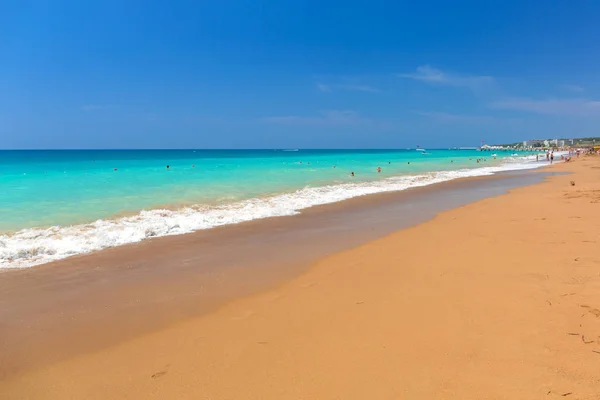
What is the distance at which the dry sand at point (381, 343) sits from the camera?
2.92 m

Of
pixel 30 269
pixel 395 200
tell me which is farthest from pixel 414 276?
pixel 395 200

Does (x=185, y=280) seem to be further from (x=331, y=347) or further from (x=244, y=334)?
(x=331, y=347)

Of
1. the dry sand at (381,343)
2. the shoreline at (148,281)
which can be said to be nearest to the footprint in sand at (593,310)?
the dry sand at (381,343)

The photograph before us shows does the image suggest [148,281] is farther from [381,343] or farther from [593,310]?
[593,310]

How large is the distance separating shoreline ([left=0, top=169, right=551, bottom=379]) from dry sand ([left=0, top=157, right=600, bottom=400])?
397 mm

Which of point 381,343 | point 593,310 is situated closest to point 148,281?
point 381,343

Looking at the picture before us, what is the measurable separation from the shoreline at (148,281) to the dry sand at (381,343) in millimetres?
397

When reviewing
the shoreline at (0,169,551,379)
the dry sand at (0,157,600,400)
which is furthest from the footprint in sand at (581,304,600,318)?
the shoreline at (0,169,551,379)

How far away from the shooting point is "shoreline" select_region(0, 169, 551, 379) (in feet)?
13.4

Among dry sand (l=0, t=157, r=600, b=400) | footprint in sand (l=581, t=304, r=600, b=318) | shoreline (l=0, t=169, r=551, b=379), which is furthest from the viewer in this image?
shoreline (l=0, t=169, r=551, b=379)

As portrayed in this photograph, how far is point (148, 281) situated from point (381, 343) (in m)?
3.98

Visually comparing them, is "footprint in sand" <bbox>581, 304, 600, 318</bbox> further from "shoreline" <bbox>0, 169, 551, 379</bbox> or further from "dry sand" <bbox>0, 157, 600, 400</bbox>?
"shoreline" <bbox>0, 169, 551, 379</bbox>

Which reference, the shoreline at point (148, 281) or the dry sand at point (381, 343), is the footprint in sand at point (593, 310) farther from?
the shoreline at point (148, 281)

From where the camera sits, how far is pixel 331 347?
11.5 feet
